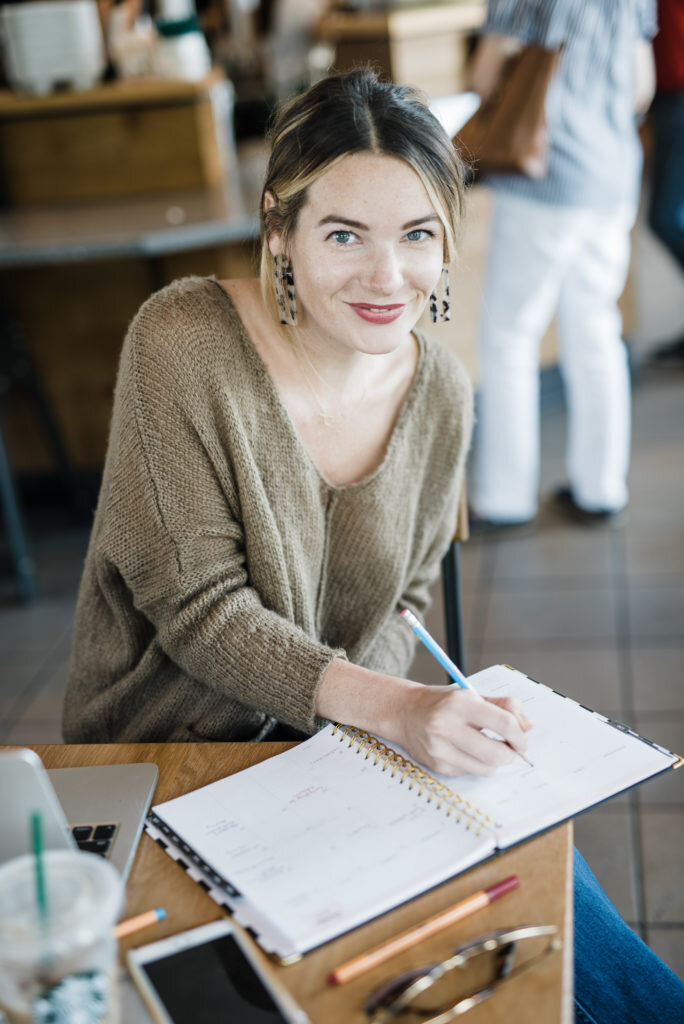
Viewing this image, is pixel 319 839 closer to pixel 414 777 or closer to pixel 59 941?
pixel 414 777

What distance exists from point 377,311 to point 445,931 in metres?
0.61

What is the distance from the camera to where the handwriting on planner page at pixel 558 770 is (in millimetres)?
827

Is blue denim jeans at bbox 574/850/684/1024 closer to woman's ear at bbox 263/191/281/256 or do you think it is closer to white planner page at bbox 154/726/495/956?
white planner page at bbox 154/726/495/956

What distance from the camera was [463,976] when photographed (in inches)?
27.1

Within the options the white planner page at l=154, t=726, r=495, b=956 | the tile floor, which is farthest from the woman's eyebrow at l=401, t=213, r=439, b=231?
the tile floor

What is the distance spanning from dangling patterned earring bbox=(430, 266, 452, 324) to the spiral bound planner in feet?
1.57

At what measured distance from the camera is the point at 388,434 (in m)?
1.27

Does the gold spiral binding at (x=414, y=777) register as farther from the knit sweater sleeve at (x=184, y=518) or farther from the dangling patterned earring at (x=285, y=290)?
the dangling patterned earring at (x=285, y=290)

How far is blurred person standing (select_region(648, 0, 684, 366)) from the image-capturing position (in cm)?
284

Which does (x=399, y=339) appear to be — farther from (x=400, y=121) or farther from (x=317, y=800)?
(x=317, y=800)

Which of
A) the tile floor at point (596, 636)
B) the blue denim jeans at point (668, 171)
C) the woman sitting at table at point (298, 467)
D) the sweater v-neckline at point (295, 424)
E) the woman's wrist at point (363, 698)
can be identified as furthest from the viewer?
the blue denim jeans at point (668, 171)

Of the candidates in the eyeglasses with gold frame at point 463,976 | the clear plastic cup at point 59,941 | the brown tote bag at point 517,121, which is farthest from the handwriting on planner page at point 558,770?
the brown tote bag at point 517,121

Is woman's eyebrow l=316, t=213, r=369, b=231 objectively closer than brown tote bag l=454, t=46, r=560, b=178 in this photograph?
Yes

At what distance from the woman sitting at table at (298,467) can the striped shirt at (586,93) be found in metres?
1.44
